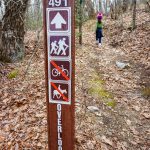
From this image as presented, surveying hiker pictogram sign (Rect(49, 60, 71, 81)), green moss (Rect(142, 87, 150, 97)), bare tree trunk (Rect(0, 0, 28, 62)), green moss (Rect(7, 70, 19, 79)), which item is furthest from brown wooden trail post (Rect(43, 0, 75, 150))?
bare tree trunk (Rect(0, 0, 28, 62))

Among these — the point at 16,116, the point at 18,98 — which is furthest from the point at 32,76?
the point at 16,116

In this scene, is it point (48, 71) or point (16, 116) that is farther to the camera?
point (16, 116)

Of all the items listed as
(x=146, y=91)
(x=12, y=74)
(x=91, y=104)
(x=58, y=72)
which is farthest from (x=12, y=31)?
(x=58, y=72)

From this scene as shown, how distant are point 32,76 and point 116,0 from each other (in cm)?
1711

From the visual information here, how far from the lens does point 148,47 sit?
400 inches

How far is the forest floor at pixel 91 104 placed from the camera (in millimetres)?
4449

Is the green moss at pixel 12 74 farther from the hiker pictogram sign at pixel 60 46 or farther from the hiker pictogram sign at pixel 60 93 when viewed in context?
the hiker pictogram sign at pixel 60 46

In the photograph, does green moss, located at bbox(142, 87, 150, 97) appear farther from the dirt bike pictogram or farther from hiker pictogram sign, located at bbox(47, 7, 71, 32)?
hiker pictogram sign, located at bbox(47, 7, 71, 32)

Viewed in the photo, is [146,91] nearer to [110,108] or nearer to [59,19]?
[110,108]

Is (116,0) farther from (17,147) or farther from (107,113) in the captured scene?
(17,147)

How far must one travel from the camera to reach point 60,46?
2881mm

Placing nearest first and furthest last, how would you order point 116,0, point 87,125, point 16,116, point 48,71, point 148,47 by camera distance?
point 48,71 < point 87,125 < point 16,116 < point 148,47 < point 116,0

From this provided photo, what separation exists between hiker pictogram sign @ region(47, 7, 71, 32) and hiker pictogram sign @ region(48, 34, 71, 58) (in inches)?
3.7

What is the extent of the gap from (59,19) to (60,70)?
612 mm
